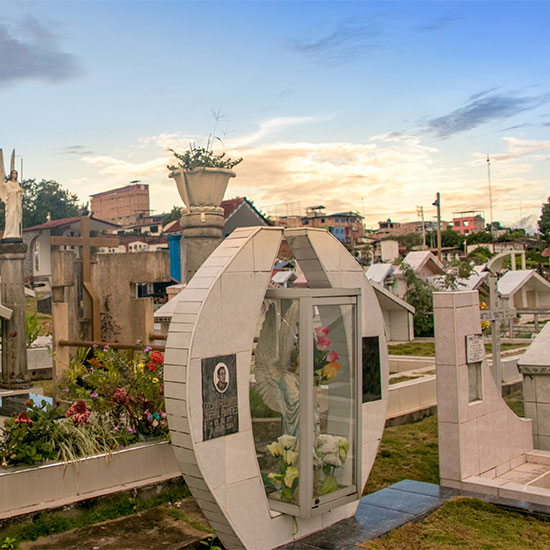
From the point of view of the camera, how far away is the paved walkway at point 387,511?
225 inches

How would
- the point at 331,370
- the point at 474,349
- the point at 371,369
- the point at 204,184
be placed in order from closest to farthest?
the point at 331,370
the point at 371,369
the point at 474,349
the point at 204,184

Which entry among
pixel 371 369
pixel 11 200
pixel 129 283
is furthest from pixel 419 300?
pixel 371 369

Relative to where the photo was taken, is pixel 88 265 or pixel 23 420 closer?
pixel 23 420

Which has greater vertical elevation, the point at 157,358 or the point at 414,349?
the point at 157,358

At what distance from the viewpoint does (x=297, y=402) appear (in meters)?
5.51

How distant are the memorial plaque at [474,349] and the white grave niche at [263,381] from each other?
1.95 m

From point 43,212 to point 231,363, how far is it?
62639 mm

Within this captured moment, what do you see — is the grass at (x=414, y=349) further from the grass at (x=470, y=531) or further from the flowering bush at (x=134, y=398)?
the flowering bush at (x=134, y=398)

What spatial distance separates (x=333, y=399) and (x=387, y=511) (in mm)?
1541

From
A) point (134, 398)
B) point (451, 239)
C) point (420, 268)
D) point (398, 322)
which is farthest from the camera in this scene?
point (451, 239)

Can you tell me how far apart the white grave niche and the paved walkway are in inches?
5.5

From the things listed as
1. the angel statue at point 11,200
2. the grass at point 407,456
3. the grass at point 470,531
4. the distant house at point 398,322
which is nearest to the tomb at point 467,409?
the grass at point 470,531

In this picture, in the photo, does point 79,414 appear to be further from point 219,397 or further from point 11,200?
point 11,200

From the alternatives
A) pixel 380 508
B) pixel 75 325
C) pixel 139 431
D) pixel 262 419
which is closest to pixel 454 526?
pixel 380 508
